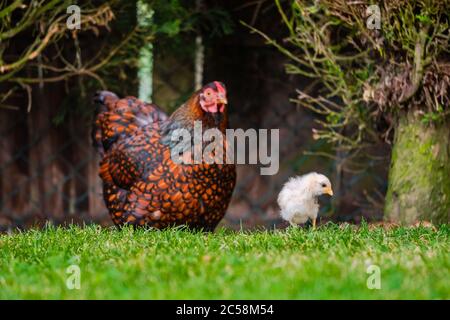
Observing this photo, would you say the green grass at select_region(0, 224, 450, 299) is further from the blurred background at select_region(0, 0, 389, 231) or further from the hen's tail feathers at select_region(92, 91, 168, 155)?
the blurred background at select_region(0, 0, 389, 231)

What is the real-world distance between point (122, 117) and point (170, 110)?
1.52 metres

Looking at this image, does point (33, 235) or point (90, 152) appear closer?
point (33, 235)

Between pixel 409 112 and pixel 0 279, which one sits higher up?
pixel 409 112

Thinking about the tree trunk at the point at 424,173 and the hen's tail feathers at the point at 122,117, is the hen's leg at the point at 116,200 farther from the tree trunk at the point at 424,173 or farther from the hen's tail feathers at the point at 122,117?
the tree trunk at the point at 424,173

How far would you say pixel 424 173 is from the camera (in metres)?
5.78

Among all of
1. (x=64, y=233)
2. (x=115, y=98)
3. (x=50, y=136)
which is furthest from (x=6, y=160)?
(x=64, y=233)

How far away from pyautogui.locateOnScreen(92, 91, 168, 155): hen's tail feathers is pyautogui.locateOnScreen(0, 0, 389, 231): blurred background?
3.69ft

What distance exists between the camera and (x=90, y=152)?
762 cm

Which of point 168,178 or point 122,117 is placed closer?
point 168,178

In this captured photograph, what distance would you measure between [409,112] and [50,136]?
3.42 m

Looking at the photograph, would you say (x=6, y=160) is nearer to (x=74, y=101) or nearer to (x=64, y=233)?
(x=74, y=101)

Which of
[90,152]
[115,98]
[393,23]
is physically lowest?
[90,152]

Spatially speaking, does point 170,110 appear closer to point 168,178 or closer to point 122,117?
point 122,117

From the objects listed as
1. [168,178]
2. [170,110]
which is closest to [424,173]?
[168,178]
